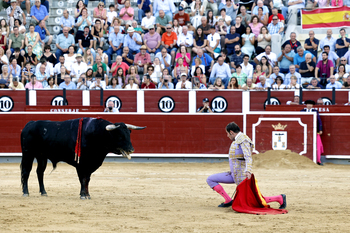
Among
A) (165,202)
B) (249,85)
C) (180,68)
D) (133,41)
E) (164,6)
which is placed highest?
(164,6)

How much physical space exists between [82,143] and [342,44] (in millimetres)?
9961

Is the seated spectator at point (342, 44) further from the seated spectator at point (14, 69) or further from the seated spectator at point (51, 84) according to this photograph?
the seated spectator at point (14, 69)

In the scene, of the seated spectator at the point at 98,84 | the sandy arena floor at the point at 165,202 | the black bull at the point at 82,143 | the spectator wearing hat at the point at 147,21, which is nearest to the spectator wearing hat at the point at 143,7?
the spectator wearing hat at the point at 147,21

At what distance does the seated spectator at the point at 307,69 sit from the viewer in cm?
1484

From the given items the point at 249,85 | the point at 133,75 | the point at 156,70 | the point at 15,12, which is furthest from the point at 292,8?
the point at 15,12

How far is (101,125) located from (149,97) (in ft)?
23.7

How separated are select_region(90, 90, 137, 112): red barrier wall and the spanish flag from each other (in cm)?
567

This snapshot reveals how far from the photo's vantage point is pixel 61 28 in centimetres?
1733

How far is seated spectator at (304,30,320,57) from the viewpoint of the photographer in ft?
51.1

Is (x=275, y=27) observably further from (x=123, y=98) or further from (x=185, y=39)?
(x=123, y=98)

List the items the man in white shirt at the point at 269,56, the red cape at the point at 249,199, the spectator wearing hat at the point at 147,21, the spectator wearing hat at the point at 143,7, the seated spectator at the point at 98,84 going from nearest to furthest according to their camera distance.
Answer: the red cape at the point at 249,199
the seated spectator at the point at 98,84
the man in white shirt at the point at 269,56
the spectator wearing hat at the point at 147,21
the spectator wearing hat at the point at 143,7

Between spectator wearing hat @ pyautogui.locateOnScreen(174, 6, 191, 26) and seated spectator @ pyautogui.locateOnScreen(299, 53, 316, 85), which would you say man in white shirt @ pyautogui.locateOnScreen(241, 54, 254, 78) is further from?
spectator wearing hat @ pyautogui.locateOnScreen(174, 6, 191, 26)

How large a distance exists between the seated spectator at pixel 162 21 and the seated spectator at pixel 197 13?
2.42 ft

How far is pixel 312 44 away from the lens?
15.7 m
